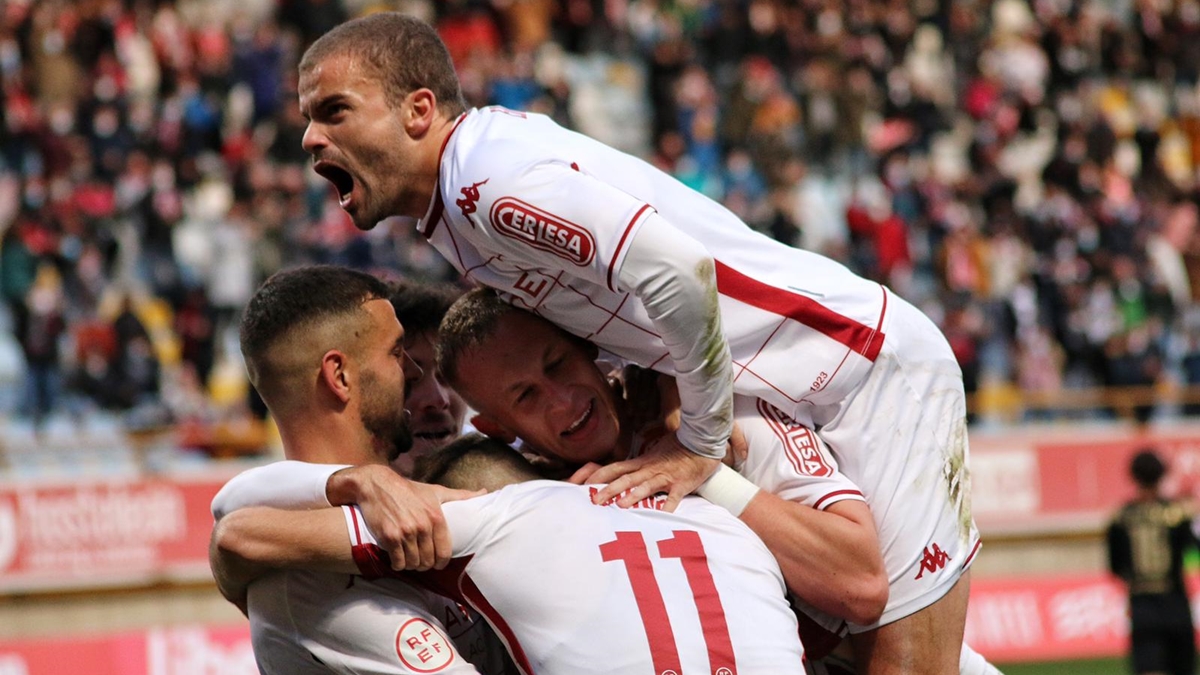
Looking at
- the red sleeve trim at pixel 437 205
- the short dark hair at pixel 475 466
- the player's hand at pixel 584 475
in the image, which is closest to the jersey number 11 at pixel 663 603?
the player's hand at pixel 584 475

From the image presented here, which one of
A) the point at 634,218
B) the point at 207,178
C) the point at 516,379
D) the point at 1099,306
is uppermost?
the point at 634,218

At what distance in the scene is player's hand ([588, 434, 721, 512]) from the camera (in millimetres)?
4043

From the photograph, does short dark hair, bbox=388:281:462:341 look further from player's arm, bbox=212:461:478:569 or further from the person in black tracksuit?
the person in black tracksuit

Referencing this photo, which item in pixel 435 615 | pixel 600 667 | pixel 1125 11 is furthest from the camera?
pixel 1125 11

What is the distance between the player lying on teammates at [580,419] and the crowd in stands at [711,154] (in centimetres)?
1183

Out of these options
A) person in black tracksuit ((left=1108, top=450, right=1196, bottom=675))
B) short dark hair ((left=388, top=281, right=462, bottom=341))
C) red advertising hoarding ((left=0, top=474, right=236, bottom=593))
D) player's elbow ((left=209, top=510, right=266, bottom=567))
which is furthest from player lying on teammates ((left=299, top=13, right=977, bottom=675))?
red advertising hoarding ((left=0, top=474, right=236, bottom=593))

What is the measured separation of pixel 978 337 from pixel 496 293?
14.2 metres

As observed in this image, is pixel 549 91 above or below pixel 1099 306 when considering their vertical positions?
above

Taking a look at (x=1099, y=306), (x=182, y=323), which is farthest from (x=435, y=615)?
(x=1099, y=306)

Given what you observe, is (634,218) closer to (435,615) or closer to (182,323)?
(435,615)

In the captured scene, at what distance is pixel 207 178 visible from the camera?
18250 mm

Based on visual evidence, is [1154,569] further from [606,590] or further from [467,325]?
[606,590]

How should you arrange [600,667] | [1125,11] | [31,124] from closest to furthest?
[600,667] < [31,124] < [1125,11]

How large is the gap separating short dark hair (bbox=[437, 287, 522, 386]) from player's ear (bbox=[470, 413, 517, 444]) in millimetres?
134
